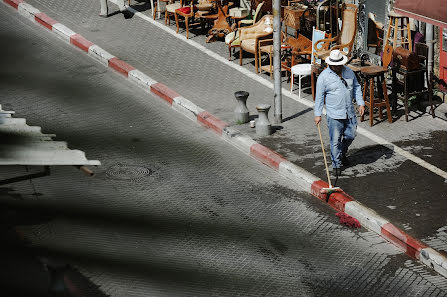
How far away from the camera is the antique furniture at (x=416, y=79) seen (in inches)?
569

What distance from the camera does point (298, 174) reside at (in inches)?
485

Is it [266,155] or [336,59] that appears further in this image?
[266,155]

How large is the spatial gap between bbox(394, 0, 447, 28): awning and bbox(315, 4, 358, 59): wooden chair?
212 centimetres

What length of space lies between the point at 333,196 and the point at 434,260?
2.02 m

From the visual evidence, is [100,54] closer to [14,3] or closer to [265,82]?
[265,82]

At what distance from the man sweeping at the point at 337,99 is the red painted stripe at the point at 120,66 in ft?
A: 19.3

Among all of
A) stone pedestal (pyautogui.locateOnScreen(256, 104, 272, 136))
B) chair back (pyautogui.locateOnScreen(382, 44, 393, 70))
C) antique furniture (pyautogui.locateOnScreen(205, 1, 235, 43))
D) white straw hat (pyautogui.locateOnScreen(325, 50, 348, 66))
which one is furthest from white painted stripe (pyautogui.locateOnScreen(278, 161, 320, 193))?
antique furniture (pyautogui.locateOnScreen(205, 1, 235, 43))

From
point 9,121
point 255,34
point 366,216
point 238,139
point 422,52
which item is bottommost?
point 238,139

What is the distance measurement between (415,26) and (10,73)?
27.1ft

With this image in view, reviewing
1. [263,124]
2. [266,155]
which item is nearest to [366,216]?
[266,155]

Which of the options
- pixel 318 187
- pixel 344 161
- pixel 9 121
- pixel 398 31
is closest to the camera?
pixel 9 121

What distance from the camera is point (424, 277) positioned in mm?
9820

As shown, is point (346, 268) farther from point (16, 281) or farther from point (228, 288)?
point (16, 281)

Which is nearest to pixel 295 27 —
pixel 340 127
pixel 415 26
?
pixel 415 26
